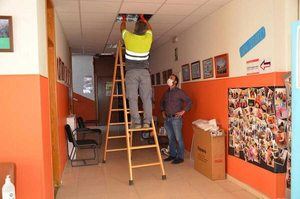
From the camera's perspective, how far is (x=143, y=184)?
14.5ft

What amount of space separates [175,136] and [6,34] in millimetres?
3649

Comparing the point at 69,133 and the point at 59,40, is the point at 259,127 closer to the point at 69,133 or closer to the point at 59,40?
the point at 69,133

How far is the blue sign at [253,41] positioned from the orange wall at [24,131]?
2621mm

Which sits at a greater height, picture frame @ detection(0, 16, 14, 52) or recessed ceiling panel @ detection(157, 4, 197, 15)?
recessed ceiling panel @ detection(157, 4, 197, 15)

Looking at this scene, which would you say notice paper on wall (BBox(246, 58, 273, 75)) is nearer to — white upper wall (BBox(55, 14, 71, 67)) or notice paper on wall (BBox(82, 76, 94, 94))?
white upper wall (BBox(55, 14, 71, 67))

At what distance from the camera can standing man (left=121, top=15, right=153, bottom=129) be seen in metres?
4.52

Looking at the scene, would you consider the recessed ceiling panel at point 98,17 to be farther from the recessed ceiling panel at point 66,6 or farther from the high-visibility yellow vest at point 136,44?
the high-visibility yellow vest at point 136,44

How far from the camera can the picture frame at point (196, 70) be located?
220 inches

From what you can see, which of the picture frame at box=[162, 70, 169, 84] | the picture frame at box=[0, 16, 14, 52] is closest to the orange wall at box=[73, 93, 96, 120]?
the picture frame at box=[162, 70, 169, 84]

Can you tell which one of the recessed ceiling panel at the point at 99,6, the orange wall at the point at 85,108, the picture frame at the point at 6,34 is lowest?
the orange wall at the point at 85,108

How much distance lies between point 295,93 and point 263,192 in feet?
6.18

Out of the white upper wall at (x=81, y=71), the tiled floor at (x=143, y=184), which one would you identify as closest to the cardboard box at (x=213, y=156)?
the tiled floor at (x=143, y=184)

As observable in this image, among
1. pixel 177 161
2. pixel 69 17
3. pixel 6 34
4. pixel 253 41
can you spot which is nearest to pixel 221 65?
pixel 253 41

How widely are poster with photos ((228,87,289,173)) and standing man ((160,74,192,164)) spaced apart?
1.22 meters
